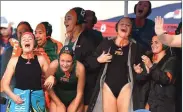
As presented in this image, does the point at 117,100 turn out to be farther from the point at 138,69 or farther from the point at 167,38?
the point at 167,38

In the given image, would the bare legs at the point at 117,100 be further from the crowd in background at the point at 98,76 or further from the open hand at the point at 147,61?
the open hand at the point at 147,61


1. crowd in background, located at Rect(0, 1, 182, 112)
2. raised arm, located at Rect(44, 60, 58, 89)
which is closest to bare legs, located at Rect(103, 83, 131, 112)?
crowd in background, located at Rect(0, 1, 182, 112)

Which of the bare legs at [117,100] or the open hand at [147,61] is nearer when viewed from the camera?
the open hand at [147,61]

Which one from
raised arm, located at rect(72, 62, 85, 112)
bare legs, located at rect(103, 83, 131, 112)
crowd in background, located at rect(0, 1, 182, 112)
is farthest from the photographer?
raised arm, located at rect(72, 62, 85, 112)

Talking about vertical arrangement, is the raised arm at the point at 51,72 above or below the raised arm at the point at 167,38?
below

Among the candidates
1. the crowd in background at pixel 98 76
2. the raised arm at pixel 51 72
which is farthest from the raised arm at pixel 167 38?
the raised arm at pixel 51 72

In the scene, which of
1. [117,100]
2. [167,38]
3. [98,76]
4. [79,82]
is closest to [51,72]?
[79,82]

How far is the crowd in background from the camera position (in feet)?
13.6

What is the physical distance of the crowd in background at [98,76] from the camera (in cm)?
416

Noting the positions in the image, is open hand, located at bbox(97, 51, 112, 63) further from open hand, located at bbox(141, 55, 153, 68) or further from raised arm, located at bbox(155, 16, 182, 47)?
raised arm, located at bbox(155, 16, 182, 47)

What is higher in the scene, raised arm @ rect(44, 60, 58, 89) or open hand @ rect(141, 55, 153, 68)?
open hand @ rect(141, 55, 153, 68)

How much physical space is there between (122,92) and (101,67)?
12.5 inches

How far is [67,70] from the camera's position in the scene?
4.37 m

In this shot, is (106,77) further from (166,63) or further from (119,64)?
(166,63)
